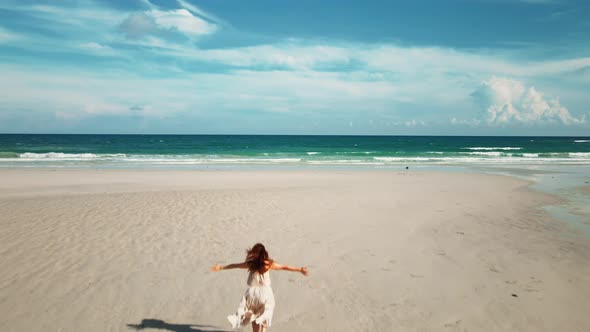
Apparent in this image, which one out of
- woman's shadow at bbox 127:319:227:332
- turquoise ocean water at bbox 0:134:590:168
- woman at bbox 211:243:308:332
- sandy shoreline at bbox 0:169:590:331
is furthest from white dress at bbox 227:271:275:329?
turquoise ocean water at bbox 0:134:590:168

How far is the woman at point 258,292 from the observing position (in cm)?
396

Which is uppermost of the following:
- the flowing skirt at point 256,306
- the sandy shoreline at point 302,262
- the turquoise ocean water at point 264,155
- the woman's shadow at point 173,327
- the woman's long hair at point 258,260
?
the turquoise ocean water at point 264,155

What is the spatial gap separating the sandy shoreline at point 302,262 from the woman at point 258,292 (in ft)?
2.09

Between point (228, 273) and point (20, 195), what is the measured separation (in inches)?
471

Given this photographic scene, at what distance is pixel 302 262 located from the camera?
22.3 ft

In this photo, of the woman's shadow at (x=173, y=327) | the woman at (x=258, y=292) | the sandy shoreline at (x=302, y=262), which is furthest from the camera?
the sandy shoreline at (x=302, y=262)

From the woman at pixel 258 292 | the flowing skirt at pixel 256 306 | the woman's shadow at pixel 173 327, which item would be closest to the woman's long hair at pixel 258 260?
the woman at pixel 258 292

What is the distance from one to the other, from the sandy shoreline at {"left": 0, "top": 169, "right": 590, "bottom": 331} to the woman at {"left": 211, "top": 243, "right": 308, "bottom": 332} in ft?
2.09

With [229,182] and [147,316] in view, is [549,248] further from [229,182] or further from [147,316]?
[229,182]

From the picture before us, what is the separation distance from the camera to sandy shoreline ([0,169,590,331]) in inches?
187

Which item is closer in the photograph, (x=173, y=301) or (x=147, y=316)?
(x=147, y=316)

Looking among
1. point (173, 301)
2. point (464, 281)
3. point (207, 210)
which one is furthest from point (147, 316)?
point (207, 210)

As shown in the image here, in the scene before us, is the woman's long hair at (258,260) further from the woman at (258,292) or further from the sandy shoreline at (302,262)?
the sandy shoreline at (302,262)

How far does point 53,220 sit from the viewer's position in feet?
31.0
